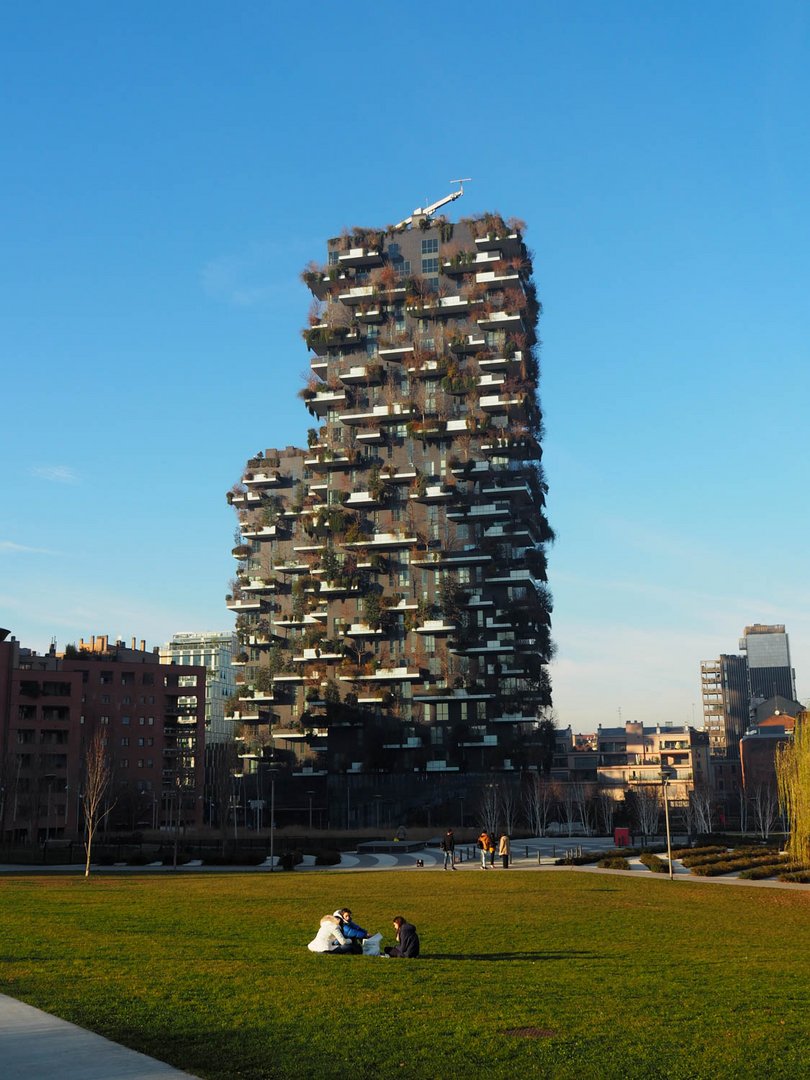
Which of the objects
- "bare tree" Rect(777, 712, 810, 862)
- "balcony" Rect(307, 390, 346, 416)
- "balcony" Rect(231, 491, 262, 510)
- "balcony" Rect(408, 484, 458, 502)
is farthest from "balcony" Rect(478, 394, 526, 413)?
"bare tree" Rect(777, 712, 810, 862)

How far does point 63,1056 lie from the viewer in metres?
12.4

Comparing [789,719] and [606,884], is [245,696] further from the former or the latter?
[606,884]

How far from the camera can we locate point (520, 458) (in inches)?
5012

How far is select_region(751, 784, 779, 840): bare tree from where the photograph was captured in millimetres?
113812

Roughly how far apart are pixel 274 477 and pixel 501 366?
3617 centimetres

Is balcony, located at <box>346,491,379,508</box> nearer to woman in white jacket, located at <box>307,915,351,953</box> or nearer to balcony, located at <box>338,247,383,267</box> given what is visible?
balcony, located at <box>338,247,383,267</box>

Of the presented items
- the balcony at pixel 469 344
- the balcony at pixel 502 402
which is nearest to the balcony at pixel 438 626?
the balcony at pixel 502 402

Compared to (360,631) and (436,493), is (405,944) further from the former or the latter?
(436,493)

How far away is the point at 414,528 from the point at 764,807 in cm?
5623

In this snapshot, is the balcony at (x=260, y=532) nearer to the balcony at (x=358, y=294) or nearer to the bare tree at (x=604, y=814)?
the balcony at (x=358, y=294)

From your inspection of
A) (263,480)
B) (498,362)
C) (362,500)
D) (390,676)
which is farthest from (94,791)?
(263,480)

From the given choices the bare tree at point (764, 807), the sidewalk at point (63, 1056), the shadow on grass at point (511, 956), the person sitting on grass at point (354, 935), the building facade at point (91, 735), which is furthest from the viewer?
the bare tree at point (764, 807)

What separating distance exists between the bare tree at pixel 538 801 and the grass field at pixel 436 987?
78.7m

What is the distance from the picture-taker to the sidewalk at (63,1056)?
37.9 ft
